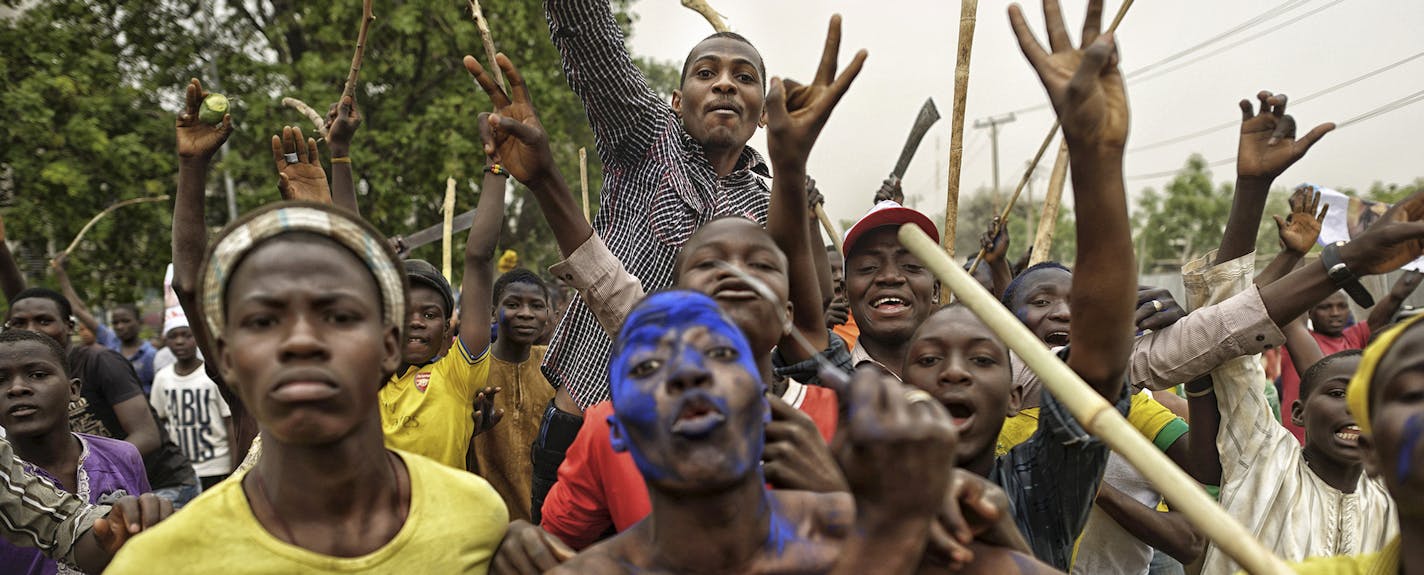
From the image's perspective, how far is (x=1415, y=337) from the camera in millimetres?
1978

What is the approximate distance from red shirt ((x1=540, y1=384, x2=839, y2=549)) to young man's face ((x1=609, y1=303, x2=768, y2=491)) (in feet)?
1.85

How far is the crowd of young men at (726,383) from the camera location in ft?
6.44

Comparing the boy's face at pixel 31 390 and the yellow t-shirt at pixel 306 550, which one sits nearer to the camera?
the yellow t-shirt at pixel 306 550

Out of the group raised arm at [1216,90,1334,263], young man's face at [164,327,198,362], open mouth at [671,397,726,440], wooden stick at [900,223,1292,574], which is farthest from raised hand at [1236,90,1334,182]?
young man's face at [164,327,198,362]

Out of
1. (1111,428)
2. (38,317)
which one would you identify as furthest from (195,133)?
(38,317)

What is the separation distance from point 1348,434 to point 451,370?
342 centimetres

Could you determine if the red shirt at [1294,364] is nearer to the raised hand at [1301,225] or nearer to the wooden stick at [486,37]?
the raised hand at [1301,225]

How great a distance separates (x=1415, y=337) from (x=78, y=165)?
49.8 feet

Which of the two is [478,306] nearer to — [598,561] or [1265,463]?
[598,561]

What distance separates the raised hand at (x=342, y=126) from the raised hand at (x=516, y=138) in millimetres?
1086

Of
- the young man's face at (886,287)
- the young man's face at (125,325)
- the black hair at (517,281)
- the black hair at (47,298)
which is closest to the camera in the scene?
the young man's face at (886,287)

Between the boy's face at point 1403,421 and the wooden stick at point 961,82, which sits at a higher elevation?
the wooden stick at point 961,82

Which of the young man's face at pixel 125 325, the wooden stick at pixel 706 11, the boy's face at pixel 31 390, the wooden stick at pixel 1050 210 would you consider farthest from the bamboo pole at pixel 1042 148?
the young man's face at pixel 125 325

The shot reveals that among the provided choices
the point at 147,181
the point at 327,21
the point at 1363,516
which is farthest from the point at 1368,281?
the point at 147,181
